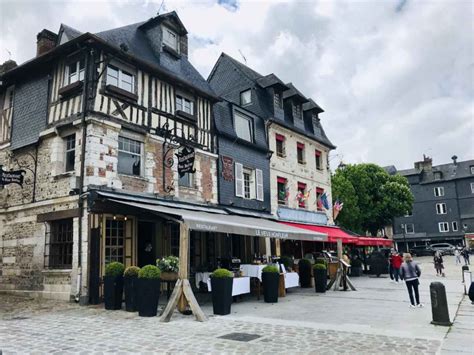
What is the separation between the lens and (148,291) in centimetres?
809

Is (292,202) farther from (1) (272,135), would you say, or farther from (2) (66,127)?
(2) (66,127)

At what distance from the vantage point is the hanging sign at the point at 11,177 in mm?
11648

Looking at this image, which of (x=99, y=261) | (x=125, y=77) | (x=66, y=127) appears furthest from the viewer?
(x=125, y=77)

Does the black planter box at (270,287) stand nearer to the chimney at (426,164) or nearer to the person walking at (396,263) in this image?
the person walking at (396,263)

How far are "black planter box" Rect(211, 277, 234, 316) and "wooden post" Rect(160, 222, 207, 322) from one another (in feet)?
2.10

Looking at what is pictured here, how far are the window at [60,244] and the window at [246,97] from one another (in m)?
10.4

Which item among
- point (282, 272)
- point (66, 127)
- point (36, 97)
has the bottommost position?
point (282, 272)

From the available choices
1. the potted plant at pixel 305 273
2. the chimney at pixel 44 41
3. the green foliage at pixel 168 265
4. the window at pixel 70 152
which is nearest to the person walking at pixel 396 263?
the potted plant at pixel 305 273

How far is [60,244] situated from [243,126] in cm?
891

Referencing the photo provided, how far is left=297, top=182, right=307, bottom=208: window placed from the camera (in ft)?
64.6

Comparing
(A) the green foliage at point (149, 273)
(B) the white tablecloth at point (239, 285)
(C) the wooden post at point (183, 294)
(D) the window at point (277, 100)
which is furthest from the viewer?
(D) the window at point (277, 100)

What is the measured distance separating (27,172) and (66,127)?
7.78 ft

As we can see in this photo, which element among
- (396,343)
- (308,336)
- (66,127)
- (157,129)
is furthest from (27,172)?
(396,343)

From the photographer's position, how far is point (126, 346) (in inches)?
217
